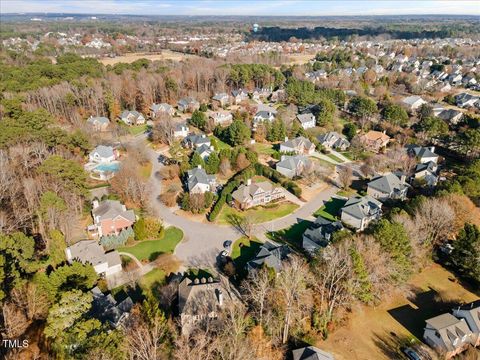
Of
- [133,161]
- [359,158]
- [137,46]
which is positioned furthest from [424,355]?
[137,46]

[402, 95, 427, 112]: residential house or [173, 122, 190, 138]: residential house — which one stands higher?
[402, 95, 427, 112]: residential house

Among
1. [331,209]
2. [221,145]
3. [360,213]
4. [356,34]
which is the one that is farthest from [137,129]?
[356,34]

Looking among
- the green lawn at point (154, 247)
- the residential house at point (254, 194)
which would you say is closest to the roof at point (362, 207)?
the residential house at point (254, 194)

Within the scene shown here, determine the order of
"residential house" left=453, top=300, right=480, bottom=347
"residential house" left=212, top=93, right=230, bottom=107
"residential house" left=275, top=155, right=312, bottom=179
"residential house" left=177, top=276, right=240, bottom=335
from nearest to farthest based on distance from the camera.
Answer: "residential house" left=453, top=300, right=480, bottom=347 → "residential house" left=177, top=276, right=240, bottom=335 → "residential house" left=275, top=155, right=312, bottom=179 → "residential house" left=212, top=93, right=230, bottom=107

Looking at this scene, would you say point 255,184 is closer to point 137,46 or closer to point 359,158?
point 359,158

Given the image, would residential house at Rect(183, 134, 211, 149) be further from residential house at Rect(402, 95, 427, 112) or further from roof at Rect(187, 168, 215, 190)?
residential house at Rect(402, 95, 427, 112)

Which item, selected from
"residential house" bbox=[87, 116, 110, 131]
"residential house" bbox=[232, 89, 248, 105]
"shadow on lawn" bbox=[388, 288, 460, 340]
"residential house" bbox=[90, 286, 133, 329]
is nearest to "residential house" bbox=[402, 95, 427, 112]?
"residential house" bbox=[232, 89, 248, 105]
